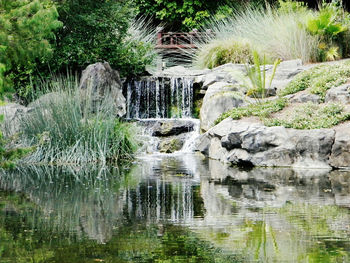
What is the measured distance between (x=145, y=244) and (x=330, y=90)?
803cm

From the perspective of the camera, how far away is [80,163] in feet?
34.8

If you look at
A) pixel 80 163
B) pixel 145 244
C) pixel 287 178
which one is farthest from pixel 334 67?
pixel 145 244

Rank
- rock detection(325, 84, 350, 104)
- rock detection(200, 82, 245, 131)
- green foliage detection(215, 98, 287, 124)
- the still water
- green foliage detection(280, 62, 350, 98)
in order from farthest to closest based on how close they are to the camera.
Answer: rock detection(200, 82, 245, 131)
green foliage detection(280, 62, 350, 98)
green foliage detection(215, 98, 287, 124)
rock detection(325, 84, 350, 104)
the still water

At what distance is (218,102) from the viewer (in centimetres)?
1364

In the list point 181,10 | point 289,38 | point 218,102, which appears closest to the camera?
point 218,102

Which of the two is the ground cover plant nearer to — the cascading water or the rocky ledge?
the cascading water

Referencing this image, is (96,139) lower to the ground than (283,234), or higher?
higher

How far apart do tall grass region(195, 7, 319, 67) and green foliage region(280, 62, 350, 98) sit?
7.89 feet

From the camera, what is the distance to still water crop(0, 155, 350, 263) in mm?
4527

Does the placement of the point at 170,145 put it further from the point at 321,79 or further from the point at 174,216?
the point at 174,216

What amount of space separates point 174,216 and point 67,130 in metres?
4.99

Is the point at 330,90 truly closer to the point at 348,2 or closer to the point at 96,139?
the point at 96,139

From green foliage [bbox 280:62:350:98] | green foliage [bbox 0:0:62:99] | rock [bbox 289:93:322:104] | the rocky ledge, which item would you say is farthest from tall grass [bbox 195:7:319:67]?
green foliage [bbox 0:0:62:99]

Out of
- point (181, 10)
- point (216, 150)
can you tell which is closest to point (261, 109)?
point (216, 150)
